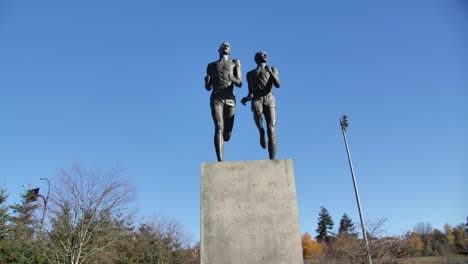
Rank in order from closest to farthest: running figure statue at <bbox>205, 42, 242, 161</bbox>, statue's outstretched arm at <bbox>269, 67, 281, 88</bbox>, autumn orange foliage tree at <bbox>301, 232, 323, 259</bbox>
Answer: running figure statue at <bbox>205, 42, 242, 161</bbox>
statue's outstretched arm at <bbox>269, 67, 281, 88</bbox>
autumn orange foliage tree at <bbox>301, 232, 323, 259</bbox>

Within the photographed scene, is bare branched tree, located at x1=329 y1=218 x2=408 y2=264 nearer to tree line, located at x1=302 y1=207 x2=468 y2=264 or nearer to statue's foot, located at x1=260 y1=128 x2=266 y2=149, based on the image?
tree line, located at x1=302 y1=207 x2=468 y2=264

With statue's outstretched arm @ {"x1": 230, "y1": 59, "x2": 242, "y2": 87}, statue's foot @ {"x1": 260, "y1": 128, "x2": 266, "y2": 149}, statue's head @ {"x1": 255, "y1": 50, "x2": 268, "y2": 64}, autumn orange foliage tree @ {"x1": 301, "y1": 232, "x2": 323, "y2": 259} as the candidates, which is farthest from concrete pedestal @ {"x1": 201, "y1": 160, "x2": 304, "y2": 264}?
autumn orange foliage tree @ {"x1": 301, "y1": 232, "x2": 323, "y2": 259}

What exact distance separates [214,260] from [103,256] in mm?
25491

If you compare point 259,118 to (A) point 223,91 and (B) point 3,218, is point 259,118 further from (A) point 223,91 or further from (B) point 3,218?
(B) point 3,218

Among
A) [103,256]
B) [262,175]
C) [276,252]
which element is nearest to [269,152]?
[262,175]

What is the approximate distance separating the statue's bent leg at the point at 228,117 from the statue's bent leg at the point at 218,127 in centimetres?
19

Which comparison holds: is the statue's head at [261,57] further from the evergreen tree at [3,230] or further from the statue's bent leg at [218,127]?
the evergreen tree at [3,230]

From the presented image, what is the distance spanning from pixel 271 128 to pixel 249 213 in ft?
6.66

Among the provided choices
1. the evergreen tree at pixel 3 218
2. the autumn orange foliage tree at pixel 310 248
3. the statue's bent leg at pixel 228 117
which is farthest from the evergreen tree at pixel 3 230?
the autumn orange foliage tree at pixel 310 248

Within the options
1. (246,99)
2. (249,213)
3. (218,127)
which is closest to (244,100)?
(246,99)

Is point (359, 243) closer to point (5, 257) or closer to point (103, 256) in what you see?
point (103, 256)

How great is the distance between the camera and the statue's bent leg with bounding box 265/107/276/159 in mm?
6875

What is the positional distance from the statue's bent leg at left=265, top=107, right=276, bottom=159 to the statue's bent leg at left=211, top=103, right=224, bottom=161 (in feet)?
3.30

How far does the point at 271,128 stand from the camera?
7090 mm
